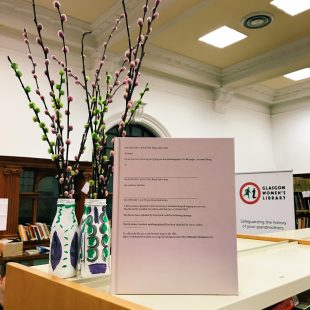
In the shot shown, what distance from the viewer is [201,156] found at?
30.2 inches

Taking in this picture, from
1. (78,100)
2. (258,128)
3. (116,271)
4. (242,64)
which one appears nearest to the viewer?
(116,271)

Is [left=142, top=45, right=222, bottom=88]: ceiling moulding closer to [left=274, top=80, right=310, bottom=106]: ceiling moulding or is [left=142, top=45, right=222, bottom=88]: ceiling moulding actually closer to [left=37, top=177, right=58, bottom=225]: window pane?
[left=274, top=80, right=310, bottom=106]: ceiling moulding

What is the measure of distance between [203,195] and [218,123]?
566 centimetres

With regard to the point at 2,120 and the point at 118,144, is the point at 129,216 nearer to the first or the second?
the point at 118,144

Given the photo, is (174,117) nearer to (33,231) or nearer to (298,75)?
(298,75)

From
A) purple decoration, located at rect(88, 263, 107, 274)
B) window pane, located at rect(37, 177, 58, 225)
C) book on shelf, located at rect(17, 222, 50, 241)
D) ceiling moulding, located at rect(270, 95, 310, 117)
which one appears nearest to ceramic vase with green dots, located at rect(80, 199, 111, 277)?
purple decoration, located at rect(88, 263, 107, 274)

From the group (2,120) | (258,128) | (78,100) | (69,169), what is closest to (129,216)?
(69,169)

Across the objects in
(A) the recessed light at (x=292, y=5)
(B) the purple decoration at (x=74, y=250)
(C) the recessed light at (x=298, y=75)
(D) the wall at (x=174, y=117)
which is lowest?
(B) the purple decoration at (x=74, y=250)

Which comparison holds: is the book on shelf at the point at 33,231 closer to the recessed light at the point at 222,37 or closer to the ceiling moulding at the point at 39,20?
the ceiling moulding at the point at 39,20

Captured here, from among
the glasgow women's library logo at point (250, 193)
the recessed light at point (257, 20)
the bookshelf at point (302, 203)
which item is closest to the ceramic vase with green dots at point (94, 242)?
the glasgow women's library logo at point (250, 193)

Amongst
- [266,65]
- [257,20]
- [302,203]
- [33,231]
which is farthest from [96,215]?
[302,203]

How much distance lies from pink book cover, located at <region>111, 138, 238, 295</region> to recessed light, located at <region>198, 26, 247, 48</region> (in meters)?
4.00

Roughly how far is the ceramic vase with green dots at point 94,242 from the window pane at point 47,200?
10.9 feet

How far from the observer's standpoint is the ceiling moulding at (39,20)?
12.7ft
